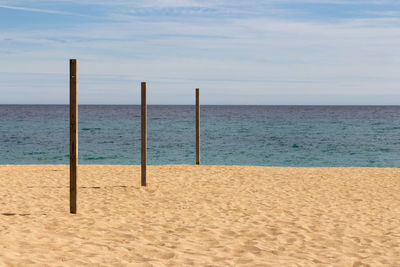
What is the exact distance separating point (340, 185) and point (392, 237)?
5.21m

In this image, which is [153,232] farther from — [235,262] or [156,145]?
[156,145]

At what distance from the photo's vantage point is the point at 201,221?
7164 mm

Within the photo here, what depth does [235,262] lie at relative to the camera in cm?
502

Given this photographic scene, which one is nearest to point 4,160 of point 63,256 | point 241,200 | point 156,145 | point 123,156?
point 123,156

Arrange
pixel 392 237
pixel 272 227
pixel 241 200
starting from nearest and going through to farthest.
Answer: pixel 392 237, pixel 272 227, pixel 241 200

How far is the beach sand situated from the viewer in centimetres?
523

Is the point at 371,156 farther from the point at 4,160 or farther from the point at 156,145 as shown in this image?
the point at 4,160

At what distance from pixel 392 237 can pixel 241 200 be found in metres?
3.46

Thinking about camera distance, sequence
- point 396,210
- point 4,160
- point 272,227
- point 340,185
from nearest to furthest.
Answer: point 272,227 < point 396,210 < point 340,185 < point 4,160

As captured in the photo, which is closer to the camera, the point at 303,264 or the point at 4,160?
the point at 303,264

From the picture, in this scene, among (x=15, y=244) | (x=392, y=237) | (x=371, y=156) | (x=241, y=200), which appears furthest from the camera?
(x=371, y=156)

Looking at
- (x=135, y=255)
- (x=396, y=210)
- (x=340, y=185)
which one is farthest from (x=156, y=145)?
(x=135, y=255)

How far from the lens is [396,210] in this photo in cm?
833

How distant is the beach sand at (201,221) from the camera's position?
5230 mm
